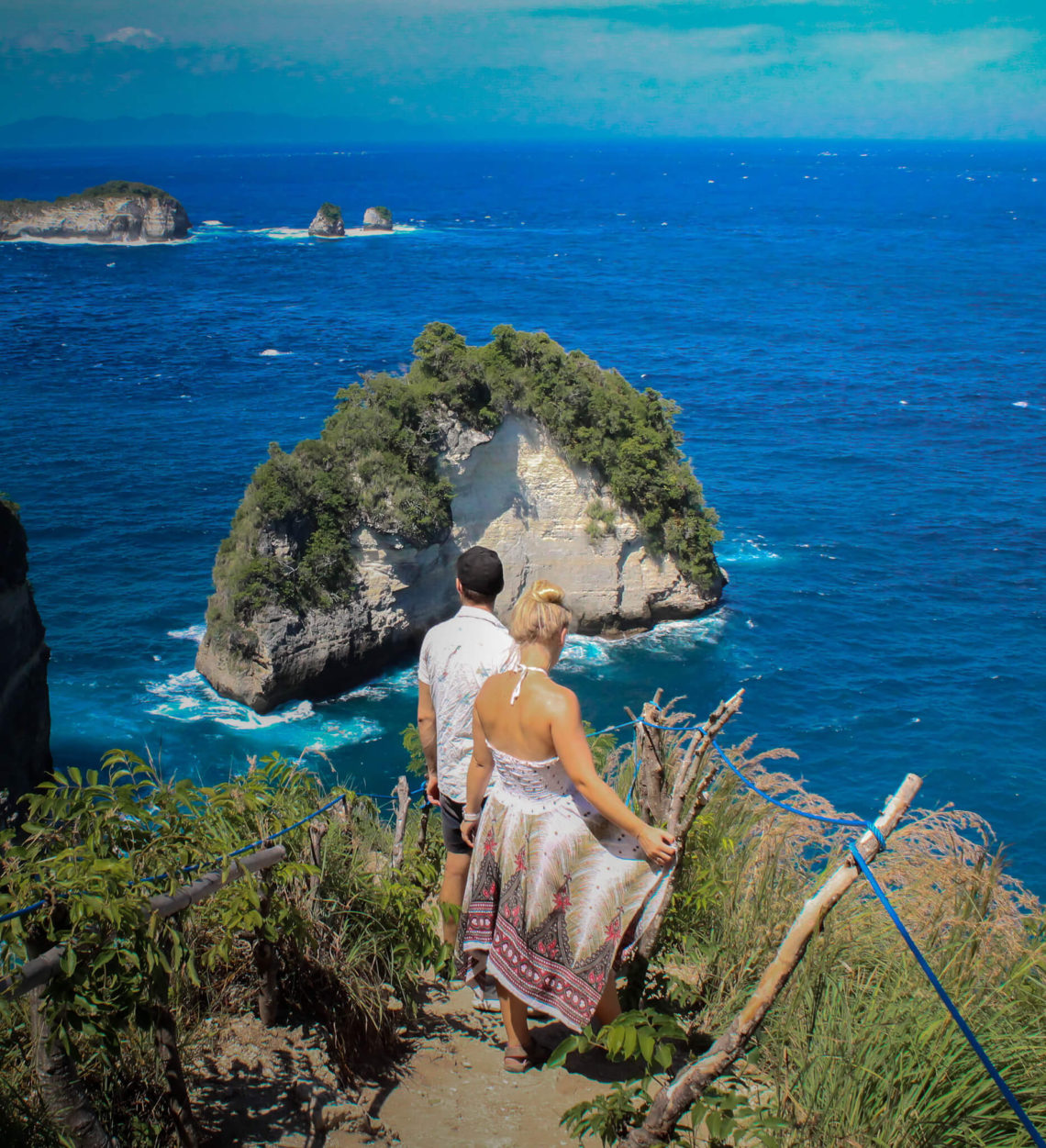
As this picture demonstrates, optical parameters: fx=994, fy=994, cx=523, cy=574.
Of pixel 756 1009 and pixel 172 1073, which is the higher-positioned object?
pixel 756 1009

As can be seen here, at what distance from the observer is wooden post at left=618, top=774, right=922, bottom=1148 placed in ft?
12.4

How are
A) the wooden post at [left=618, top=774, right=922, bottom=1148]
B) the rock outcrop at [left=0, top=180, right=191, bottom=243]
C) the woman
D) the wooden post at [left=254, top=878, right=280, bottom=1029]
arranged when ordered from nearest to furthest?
the wooden post at [left=618, top=774, right=922, bottom=1148] → the woman → the wooden post at [left=254, top=878, right=280, bottom=1029] → the rock outcrop at [left=0, top=180, right=191, bottom=243]

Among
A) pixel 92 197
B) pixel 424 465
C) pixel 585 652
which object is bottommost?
pixel 585 652

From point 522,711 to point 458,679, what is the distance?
35.8 inches

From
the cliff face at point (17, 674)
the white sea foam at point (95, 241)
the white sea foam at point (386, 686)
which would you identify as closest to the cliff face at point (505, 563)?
the white sea foam at point (386, 686)

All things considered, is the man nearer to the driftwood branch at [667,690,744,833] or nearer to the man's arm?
the man's arm

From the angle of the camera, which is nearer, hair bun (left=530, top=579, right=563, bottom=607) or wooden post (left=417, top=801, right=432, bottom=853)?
hair bun (left=530, top=579, right=563, bottom=607)

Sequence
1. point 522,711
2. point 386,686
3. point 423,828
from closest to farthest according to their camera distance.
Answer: point 522,711 → point 423,828 → point 386,686

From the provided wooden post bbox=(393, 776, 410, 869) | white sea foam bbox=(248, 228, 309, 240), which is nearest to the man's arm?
wooden post bbox=(393, 776, 410, 869)

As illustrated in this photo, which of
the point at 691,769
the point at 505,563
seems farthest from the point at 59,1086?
the point at 505,563

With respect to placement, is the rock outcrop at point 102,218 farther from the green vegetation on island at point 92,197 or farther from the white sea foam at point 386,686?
the white sea foam at point 386,686

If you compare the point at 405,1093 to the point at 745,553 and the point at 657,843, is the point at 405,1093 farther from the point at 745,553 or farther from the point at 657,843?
the point at 745,553

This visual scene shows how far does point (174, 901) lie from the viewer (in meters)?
4.06

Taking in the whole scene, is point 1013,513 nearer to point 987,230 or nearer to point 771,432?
point 771,432
